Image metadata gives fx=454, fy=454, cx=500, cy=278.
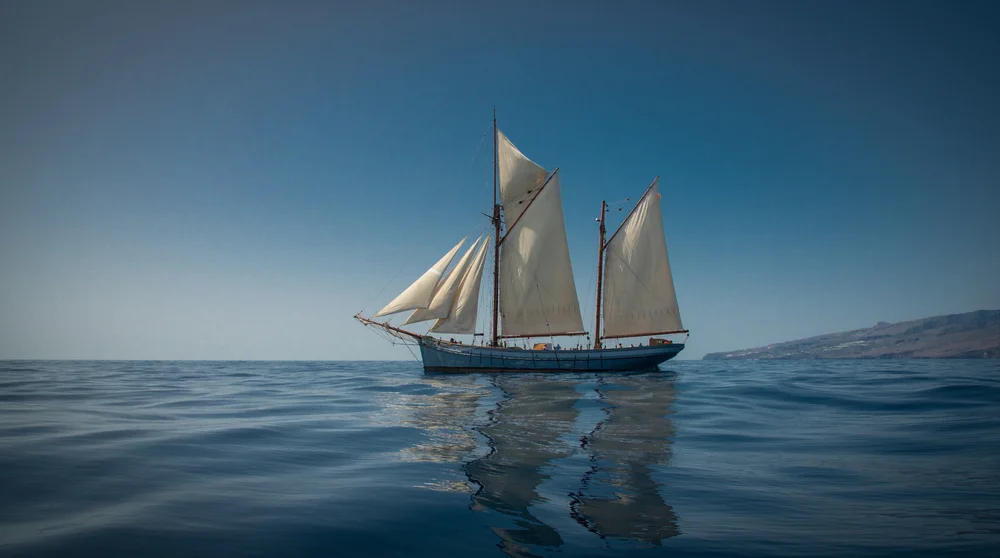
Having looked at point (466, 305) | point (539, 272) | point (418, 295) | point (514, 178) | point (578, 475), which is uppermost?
point (514, 178)

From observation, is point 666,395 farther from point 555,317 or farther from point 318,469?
point 555,317

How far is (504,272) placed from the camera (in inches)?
2221

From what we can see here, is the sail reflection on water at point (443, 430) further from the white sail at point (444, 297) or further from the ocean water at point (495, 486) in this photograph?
the white sail at point (444, 297)

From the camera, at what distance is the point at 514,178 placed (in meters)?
58.6

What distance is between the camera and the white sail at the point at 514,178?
57.2 metres

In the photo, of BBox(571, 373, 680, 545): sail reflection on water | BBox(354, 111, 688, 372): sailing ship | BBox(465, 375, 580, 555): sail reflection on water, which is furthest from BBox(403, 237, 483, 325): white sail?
BBox(571, 373, 680, 545): sail reflection on water

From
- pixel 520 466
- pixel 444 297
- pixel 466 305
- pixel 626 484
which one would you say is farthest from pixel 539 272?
pixel 626 484

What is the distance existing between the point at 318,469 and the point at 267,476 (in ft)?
3.13

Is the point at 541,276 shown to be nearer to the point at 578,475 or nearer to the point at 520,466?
the point at 520,466

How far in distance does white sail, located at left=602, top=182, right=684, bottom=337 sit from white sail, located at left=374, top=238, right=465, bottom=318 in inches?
846

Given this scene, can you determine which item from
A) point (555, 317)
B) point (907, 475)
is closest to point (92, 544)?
point (907, 475)

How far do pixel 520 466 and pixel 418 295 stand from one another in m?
41.4

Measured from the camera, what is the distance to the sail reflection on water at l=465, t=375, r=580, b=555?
5.88 metres

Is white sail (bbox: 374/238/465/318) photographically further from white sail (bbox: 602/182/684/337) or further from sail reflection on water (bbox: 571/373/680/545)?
sail reflection on water (bbox: 571/373/680/545)
